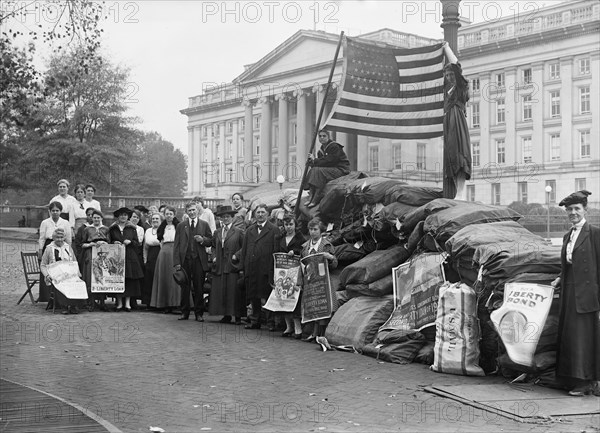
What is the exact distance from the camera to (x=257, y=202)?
55.2 feet

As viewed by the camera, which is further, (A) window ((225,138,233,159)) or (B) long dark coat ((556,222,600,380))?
(A) window ((225,138,233,159))

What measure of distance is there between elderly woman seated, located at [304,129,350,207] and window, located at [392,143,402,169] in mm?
60997

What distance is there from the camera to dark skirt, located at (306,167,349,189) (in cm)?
1452

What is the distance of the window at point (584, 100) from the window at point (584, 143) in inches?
61.5

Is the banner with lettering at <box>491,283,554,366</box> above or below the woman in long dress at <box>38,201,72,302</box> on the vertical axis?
below

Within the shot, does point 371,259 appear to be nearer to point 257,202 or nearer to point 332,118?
point 332,118

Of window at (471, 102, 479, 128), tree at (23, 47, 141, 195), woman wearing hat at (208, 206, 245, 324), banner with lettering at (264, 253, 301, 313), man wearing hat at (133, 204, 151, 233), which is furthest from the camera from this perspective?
window at (471, 102, 479, 128)

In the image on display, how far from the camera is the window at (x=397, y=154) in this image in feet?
248

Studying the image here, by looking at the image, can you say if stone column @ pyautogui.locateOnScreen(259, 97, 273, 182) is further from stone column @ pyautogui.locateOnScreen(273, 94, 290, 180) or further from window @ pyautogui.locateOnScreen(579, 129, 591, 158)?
window @ pyautogui.locateOnScreen(579, 129, 591, 158)

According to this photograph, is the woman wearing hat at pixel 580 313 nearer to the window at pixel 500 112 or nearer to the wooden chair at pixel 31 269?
the wooden chair at pixel 31 269

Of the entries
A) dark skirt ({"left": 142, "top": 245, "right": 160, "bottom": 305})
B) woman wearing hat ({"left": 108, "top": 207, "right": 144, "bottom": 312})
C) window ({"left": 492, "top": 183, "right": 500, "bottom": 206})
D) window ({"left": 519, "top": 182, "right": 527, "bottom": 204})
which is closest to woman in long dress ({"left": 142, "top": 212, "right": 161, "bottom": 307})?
dark skirt ({"left": 142, "top": 245, "right": 160, "bottom": 305})

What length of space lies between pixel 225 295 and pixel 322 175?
258 cm

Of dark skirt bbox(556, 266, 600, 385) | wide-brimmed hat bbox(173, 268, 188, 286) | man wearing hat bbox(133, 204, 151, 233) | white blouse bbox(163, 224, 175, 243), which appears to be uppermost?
man wearing hat bbox(133, 204, 151, 233)

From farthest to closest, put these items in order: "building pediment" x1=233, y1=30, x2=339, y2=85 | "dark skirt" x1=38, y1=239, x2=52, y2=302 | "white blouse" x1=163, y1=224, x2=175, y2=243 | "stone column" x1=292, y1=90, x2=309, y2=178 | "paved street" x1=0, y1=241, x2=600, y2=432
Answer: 1. "stone column" x1=292, y1=90, x2=309, y2=178
2. "building pediment" x1=233, y1=30, x2=339, y2=85
3. "dark skirt" x1=38, y1=239, x2=52, y2=302
4. "white blouse" x1=163, y1=224, x2=175, y2=243
5. "paved street" x1=0, y1=241, x2=600, y2=432
